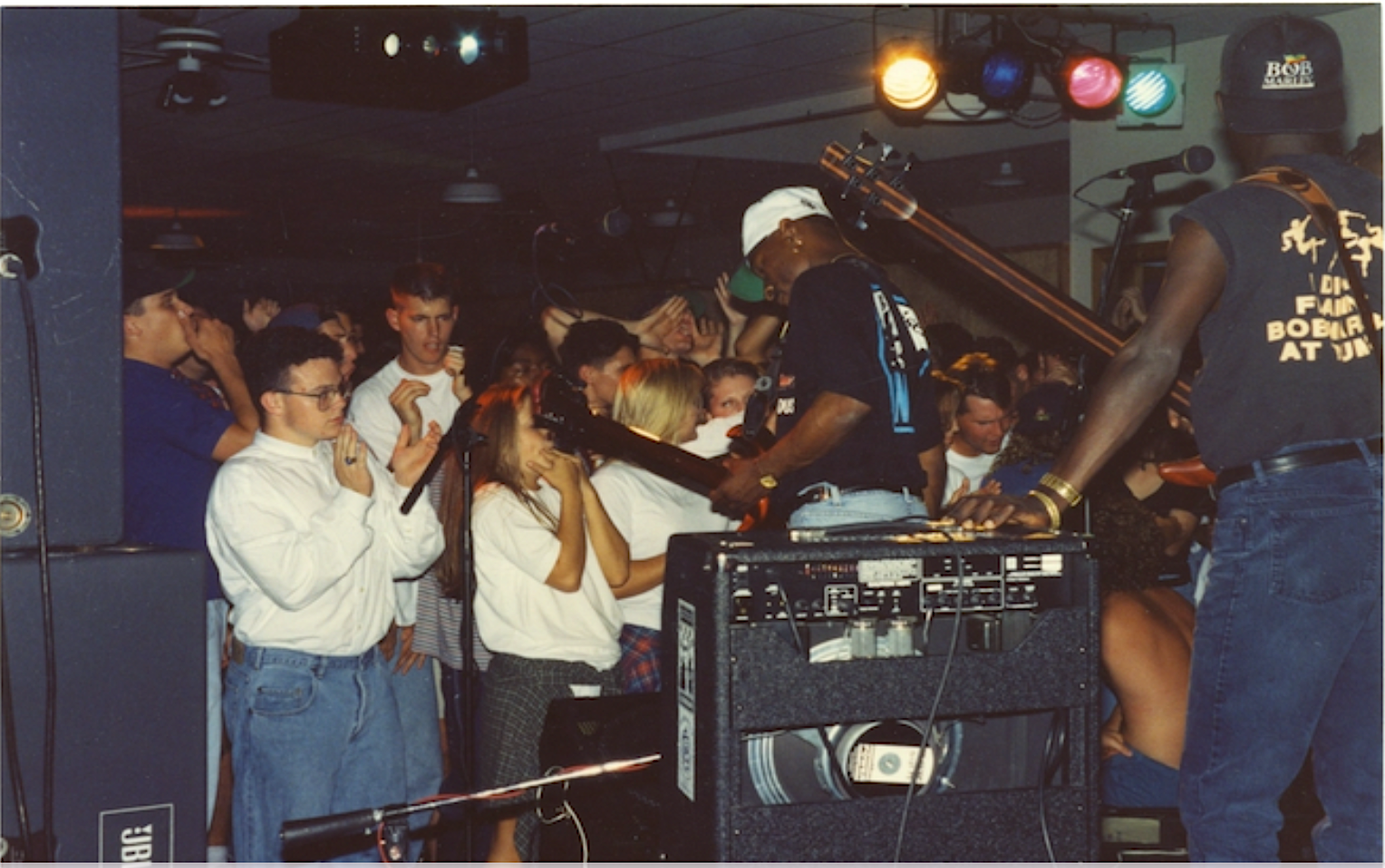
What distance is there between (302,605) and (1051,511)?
1792mm

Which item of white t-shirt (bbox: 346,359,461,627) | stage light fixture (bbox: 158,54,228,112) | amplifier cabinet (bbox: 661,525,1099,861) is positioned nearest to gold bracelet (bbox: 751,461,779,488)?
amplifier cabinet (bbox: 661,525,1099,861)

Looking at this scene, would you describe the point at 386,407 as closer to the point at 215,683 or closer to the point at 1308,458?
the point at 215,683

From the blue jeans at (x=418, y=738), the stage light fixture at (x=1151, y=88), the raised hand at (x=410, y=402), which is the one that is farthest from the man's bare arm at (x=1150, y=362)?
the stage light fixture at (x=1151, y=88)

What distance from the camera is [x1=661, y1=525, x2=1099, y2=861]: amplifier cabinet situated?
199 centimetres

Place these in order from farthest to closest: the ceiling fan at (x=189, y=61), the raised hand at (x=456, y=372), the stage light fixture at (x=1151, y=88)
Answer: the stage light fixture at (x=1151, y=88) → the ceiling fan at (x=189, y=61) → the raised hand at (x=456, y=372)

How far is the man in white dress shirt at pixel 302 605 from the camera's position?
3168 millimetres

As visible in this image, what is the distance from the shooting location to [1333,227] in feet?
7.61

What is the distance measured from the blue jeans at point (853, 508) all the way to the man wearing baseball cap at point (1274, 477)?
0.66m

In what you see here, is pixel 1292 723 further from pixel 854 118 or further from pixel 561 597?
pixel 854 118

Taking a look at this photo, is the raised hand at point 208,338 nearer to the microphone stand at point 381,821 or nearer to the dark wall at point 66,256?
the dark wall at point 66,256

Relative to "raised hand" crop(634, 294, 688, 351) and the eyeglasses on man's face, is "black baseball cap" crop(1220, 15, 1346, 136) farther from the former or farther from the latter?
"raised hand" crop(634, 294, 688, 351)

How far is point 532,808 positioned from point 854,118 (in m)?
6.79

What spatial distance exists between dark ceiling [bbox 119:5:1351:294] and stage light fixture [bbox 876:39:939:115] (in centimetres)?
27

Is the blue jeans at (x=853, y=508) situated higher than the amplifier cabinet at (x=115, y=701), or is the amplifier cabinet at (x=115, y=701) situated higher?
the blue jeans at (x=853, y=508)
